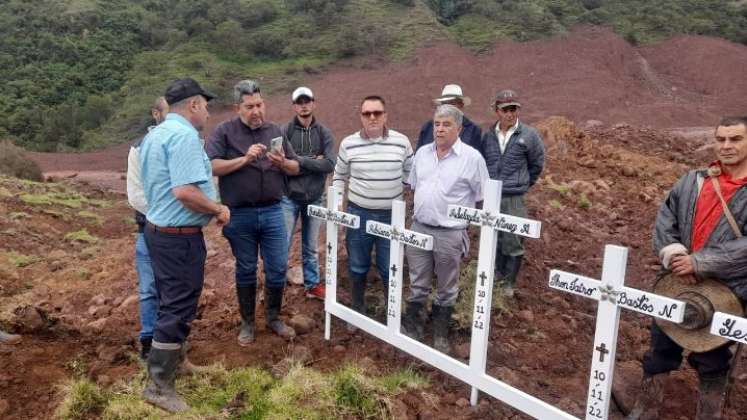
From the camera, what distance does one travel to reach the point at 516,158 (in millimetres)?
5402

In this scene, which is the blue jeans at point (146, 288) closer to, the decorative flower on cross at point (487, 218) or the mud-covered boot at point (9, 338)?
the mud-covered boot at point (9, 338)

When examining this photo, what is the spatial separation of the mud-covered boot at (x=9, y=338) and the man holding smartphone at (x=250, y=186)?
168 cm

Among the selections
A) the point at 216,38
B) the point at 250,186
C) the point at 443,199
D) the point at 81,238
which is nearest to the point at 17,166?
the point at 81,238

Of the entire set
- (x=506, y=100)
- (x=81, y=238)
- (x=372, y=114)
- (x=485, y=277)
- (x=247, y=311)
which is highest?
(x=506, y=100)

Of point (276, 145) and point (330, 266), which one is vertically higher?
point (276, 145)

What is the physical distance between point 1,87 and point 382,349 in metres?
31.1

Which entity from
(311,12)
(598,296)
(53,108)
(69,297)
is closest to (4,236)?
(69,297)

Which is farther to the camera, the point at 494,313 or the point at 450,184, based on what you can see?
the point at 494,313

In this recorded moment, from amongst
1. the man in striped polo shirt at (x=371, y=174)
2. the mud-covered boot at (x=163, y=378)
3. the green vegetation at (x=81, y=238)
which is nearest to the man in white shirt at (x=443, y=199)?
the man in striped polo shirt at (x=371, y=174)

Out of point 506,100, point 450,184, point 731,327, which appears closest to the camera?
point 731,327

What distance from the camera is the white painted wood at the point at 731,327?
2.67 metres

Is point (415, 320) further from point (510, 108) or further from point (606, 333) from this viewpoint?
point (510, 108)

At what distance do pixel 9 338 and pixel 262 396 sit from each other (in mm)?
2227

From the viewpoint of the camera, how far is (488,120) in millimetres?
20672
